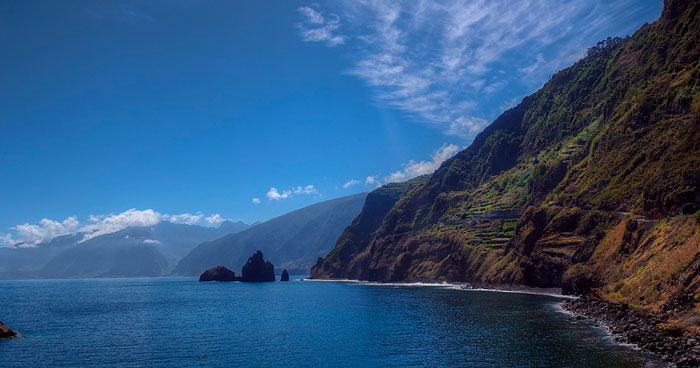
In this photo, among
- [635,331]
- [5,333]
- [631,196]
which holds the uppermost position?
[631,196]

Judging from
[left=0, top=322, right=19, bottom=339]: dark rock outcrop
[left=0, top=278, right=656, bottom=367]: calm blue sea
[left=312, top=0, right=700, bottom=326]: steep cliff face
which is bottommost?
[left=0, top=278, right=656, bottom=367]: calm blue sea

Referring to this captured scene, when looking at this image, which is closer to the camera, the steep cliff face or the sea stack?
the sea stack

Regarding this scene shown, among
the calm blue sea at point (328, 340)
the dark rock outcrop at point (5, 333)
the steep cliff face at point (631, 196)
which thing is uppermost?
the steep cliff face at point (631, 196)

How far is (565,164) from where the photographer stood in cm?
19738

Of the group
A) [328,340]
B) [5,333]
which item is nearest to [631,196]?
[328,340]

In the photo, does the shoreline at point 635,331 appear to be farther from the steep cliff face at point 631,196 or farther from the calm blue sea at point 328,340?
the steep cliff face at point 631,196

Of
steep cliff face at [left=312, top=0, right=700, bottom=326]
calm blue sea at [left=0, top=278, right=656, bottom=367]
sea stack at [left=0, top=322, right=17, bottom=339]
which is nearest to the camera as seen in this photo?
calm blue sea at [left=0, top=278, right=656, bottom=367]

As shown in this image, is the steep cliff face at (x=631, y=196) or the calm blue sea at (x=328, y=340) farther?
the steep cliff face at (x=631, y=196)

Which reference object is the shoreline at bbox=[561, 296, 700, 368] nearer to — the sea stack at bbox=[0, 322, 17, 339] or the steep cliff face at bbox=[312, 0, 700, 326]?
the steep cliff face at bbox=[312, 0, 700, 326]

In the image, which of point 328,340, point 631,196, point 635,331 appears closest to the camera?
point 635,331

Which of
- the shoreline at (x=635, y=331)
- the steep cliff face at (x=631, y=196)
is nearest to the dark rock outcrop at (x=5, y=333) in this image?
the shoreline at (x=635, y=331)

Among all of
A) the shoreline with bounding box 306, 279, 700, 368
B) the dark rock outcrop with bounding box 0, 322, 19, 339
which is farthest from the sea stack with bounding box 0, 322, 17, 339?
the shoreline with bounding box 306, 279, 700, 368

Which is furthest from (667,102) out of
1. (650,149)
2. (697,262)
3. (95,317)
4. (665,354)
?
(95,317)

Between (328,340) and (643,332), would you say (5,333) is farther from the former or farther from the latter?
(643,332)
